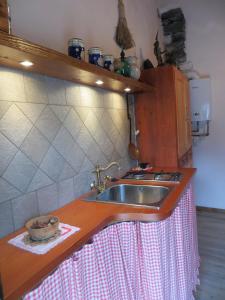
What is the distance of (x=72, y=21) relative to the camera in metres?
1.53

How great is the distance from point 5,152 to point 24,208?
0.31 metres

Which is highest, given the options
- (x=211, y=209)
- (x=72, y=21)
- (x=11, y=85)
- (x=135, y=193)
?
(x=72, y=21)

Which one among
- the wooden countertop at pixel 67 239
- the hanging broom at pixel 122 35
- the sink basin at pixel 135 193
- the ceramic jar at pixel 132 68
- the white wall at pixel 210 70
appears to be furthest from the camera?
the white wall at pixel 210 70

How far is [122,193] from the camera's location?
5.81 feet

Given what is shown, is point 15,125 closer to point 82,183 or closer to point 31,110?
point 31,110

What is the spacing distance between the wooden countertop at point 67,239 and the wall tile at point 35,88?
25.5 inches

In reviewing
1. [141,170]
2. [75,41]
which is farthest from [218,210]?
[75,41]

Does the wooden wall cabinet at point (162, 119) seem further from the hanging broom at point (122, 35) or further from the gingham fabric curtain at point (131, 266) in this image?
the gingham fabric curtain at point (131, 266)

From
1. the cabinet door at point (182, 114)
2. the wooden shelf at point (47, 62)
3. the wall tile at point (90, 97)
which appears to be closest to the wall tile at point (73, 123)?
the wall tile at point (90, 97)

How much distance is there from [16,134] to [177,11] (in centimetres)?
302

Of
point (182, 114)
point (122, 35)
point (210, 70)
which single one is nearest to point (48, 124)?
point (122, 35)

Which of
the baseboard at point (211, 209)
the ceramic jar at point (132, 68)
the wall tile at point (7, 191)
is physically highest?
the ceramic jar at point (132, 68)

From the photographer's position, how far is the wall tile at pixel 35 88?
3.86 ft

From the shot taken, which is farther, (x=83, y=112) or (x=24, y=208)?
(x=83, y=112)
